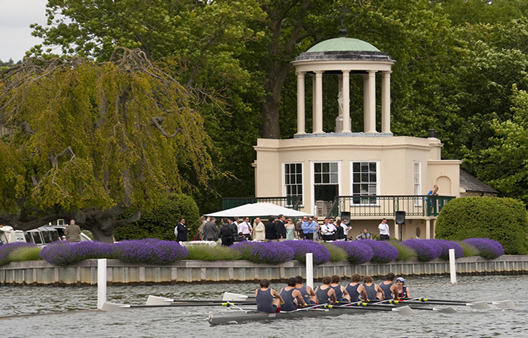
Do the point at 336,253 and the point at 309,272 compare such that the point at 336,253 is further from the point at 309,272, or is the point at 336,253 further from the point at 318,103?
the point at 318,103

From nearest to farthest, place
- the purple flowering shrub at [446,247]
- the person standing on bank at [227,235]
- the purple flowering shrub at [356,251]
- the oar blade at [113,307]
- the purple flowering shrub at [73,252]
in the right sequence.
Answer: the oar blade at [113,307], the purple flowering shrub at [73,252], the person standing on bank at [227,235], the purple flowering shrub at [356,251], the purple flowering shrub at [446,247]

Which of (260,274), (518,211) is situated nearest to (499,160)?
(518,211)

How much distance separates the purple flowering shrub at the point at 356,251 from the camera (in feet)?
147

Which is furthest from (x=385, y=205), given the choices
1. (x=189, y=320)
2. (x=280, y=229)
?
(x=189, y=320)

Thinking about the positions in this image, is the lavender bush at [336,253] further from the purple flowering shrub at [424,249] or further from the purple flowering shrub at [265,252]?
the purple flowering shrub at [424,249]

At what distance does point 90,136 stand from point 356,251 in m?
10.7

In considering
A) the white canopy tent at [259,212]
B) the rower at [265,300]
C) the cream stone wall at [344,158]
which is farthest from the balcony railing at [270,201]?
the rower at [265,300]

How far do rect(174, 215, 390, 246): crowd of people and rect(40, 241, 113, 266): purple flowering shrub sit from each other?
527 centimetres

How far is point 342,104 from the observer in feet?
195

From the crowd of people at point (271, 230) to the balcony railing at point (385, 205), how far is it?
16.0ft

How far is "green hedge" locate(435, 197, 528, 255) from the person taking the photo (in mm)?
51406

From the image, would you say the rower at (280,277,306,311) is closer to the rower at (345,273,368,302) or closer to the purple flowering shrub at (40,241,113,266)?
the rower at (345,273,368,302)

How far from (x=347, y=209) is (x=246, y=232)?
9.52 meters

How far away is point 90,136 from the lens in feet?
146
